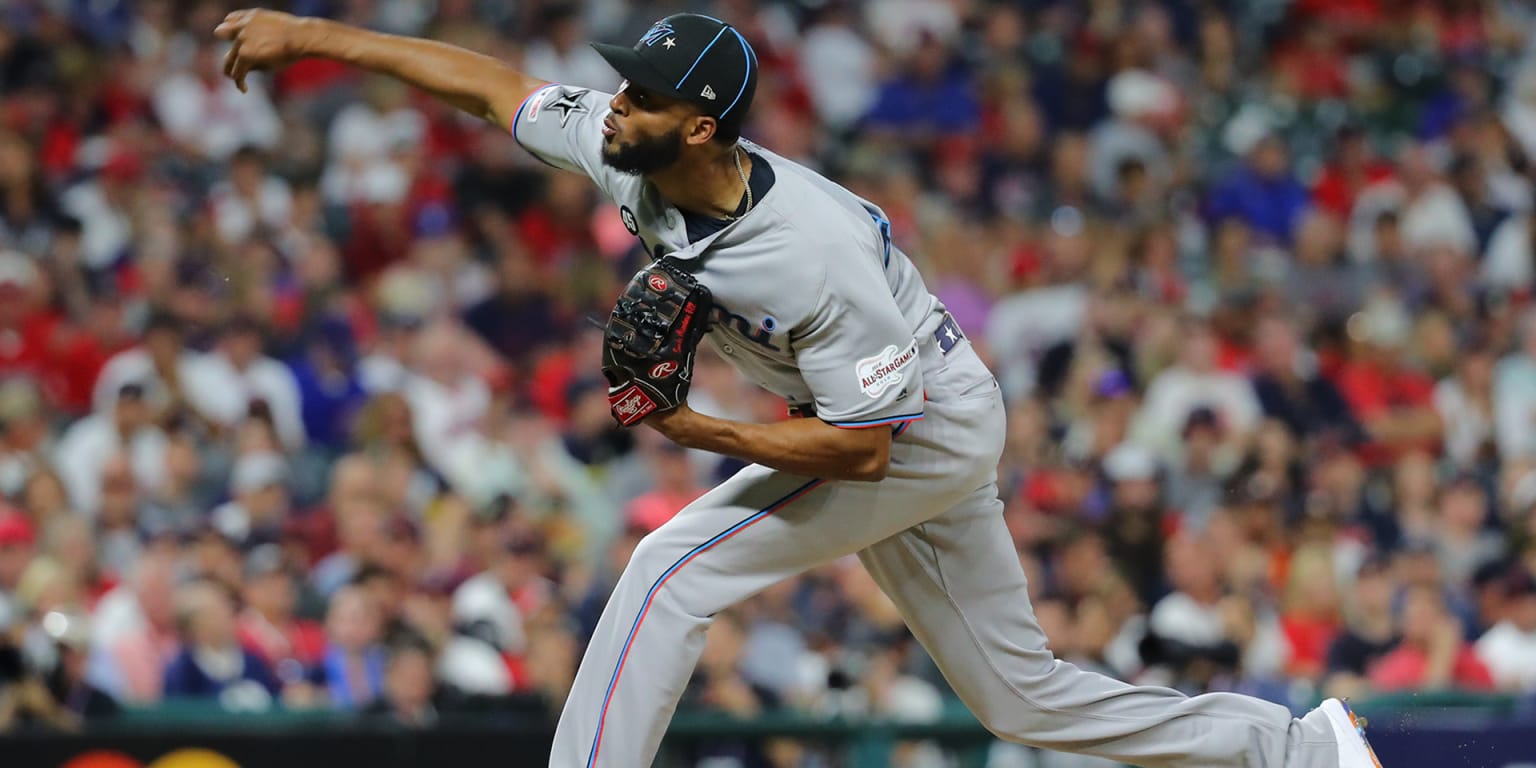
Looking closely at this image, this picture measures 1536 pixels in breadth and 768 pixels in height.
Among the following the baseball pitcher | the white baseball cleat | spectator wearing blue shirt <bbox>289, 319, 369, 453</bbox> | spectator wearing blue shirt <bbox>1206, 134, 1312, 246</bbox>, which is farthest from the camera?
spectator wearing blue shirt <bbox>1206, 134, 1312, 246</bbox>

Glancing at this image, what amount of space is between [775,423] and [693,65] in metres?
0.80

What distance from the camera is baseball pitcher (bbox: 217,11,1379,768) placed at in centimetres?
426

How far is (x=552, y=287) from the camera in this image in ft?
34.6

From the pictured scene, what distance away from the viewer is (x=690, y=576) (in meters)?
4.44

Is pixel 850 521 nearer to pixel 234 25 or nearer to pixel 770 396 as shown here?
pixel 234 25

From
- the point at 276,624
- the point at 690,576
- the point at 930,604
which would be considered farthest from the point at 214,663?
the point at 930,604

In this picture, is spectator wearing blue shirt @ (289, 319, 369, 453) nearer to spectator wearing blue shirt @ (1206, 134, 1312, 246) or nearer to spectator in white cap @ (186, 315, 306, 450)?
spectator in white cap @ (186, 315, 306, 450)

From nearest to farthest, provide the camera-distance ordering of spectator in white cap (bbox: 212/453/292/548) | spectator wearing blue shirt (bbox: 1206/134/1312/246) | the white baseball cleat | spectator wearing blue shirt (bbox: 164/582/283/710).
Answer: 1. the white baseball cleat
2. spectator wearing blue shirt (bbox: 164/582/283/710)
3. spectator in white cap (bbox: 212/453/292/548)
4. spectator wearing blue shirt (bbox: 1206/134/1312/246)

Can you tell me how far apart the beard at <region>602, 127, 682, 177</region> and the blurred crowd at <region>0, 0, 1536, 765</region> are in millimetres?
3045

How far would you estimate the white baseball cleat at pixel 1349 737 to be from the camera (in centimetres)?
474

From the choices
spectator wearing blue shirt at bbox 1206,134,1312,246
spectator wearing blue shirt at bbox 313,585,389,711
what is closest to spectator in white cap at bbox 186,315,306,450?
spectator wearing blue shirt at bbox 313,585,389,711

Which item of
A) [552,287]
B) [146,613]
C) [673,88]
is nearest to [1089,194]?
[552,287]

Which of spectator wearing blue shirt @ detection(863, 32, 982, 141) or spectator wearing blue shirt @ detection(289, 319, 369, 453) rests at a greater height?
spectator wearing blue shirt @ detection(863, 32, 982, 141)

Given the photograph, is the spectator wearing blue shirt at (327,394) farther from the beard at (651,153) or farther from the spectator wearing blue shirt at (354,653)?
the beard at (651,153)
